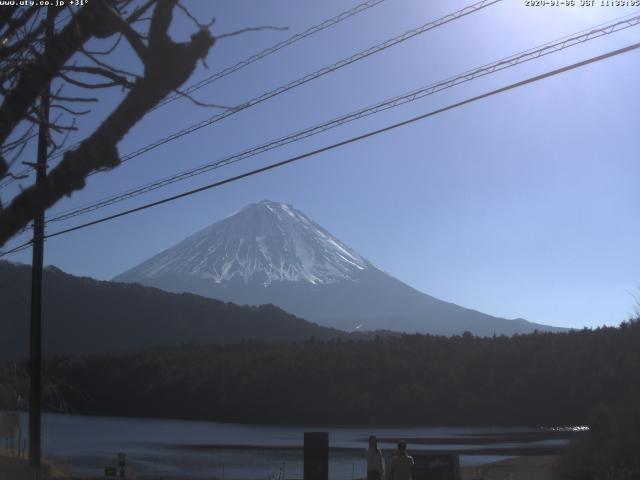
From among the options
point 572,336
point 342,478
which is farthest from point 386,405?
point 342,478

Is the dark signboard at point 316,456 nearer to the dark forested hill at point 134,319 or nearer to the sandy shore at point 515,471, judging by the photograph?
the sandy shore at point 515,471

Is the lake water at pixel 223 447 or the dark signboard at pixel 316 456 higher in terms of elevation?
the dark signboard at pixel 316 456

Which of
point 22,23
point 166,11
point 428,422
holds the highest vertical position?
point 22,23

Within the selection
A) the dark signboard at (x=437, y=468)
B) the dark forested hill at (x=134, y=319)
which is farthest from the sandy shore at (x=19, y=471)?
the dark forested hill at (x=134, y=319)

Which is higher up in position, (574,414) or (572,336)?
(572,336)

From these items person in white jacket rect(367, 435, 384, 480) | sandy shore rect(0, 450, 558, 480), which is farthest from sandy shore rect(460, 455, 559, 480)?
person in white jacket rect(367, 435, 384, 480)

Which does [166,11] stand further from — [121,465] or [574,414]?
[574,414]

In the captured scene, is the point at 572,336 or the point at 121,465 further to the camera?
the point at 572,336
